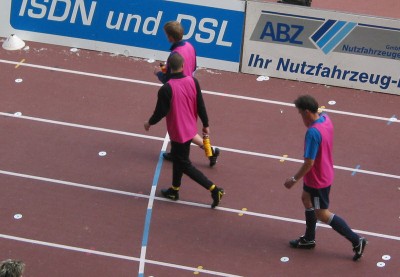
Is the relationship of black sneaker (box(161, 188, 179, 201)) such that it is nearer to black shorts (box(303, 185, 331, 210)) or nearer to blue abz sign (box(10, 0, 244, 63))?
black shorts (box(303, 185, 331, 210))

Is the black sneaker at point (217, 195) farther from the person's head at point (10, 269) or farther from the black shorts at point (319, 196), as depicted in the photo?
the person's head at point (10, 269)

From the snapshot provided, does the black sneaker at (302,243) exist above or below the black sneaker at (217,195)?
below

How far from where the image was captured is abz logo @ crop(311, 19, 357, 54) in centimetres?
1372

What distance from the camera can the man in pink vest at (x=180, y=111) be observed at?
10.4 m

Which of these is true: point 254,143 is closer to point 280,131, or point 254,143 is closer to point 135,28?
point 280,131

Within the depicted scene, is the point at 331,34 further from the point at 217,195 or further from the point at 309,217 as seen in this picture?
the point at 309,217

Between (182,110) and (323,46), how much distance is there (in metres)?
4.17

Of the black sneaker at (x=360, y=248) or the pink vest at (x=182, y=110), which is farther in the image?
the pink vest at (x=182, y=110)

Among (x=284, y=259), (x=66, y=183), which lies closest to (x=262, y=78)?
(x=66, y=183)

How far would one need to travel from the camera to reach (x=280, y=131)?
12.9 metres

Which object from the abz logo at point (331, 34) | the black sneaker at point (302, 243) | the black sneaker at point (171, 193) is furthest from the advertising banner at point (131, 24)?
the black sneaker at point (302, 243)

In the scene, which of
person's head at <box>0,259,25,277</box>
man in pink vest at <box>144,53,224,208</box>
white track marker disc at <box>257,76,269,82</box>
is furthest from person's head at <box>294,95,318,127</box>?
white track marker disc at <box>257,76,269,82</box>

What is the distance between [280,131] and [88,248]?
3.77 meters

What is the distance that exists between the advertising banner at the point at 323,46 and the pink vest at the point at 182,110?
3831 mm
